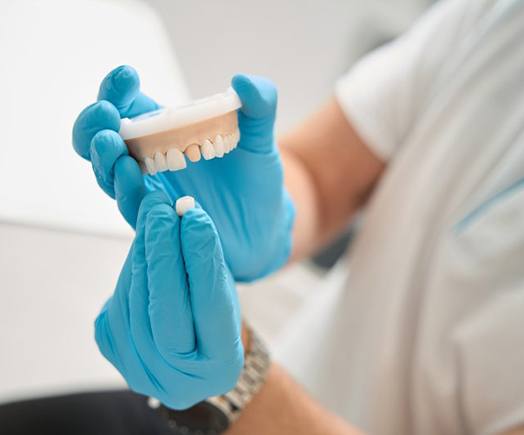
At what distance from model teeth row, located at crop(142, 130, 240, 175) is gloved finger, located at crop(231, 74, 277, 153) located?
0.05 meters

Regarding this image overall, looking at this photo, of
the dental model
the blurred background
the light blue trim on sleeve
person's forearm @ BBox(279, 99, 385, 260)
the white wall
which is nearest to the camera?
the dental model

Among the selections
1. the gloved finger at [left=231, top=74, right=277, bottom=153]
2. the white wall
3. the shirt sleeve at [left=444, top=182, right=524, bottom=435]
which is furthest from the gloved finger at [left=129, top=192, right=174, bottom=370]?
the white wall

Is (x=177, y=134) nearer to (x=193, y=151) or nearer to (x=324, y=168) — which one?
(x=193, y=151)

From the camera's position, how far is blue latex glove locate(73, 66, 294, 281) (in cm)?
36

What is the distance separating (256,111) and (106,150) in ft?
0.42

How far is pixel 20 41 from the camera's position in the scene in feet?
1.86

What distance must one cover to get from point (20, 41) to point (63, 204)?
0.60 feet

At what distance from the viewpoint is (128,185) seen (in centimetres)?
36

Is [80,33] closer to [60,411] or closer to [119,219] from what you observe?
[119,219]

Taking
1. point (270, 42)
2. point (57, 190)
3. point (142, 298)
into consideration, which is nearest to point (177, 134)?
point (142, 298)

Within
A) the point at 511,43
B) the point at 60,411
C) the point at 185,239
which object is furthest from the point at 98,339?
the point at 511,43

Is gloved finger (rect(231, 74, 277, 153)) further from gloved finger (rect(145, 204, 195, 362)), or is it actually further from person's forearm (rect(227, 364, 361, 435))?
person's forearm (rect(227, 364, 361, 435))

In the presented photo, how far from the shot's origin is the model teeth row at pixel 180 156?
1.15 feet

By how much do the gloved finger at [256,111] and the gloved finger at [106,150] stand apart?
4.1 inches
